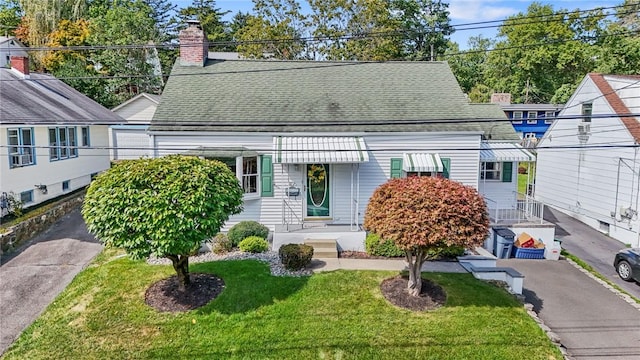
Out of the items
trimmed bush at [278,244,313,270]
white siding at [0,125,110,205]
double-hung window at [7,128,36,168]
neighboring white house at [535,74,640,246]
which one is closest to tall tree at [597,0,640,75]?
neighboring white house at [535,74,640,246]

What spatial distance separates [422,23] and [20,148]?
4301 cm

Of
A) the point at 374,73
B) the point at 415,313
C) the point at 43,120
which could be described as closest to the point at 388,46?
the point at 374,73

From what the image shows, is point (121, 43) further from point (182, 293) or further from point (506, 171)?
point (506, 171)

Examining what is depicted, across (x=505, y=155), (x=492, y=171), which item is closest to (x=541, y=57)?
(x=492, y=171)

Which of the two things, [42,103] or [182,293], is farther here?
[42,103]

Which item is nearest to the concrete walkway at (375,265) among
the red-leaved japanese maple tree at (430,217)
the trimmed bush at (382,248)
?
the trimmed bush at (382,248)

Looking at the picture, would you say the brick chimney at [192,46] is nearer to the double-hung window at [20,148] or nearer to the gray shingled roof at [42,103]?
the gray shingled roof at [42,103]

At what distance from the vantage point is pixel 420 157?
14.9m

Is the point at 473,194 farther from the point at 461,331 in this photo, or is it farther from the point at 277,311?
the point at 277,311

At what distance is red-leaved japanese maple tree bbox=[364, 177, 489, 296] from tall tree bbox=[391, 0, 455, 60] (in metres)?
38.9

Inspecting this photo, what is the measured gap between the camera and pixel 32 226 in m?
14.6

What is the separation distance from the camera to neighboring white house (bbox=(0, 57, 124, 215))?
1491 centimetres

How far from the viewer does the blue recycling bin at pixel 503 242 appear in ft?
49.3

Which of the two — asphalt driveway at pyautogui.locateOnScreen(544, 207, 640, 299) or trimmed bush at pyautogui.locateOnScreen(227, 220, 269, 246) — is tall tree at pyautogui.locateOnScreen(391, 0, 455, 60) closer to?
asphalt driveway at pyautogui.locateOnScreen(544, 207, 640, 299)
